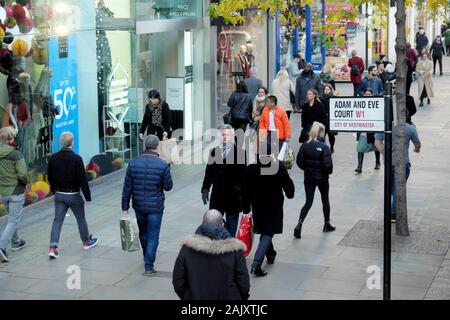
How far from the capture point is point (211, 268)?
6859mm

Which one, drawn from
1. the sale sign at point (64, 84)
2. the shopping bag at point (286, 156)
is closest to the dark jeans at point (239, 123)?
the shopping bag at point (286, 156)

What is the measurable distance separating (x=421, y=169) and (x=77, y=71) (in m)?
6.96

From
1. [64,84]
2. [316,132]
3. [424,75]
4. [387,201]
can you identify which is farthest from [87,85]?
[424,75]

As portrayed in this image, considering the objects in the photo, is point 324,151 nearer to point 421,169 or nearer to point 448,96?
point 421,169

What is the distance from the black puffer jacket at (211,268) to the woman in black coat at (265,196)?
353 centimetres

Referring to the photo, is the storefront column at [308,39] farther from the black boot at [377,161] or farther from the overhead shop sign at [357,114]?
the overhead shop sign at [357,114]

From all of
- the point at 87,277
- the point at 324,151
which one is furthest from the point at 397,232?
the point at 87,277

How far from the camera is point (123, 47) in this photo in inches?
693

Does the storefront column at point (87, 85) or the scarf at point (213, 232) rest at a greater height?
the storefront column at point (87, 85)

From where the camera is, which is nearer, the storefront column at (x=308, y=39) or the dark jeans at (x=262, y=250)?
the dark jeans at (x=262, y=250)

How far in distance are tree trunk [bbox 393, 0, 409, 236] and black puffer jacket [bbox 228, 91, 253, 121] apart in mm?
6618

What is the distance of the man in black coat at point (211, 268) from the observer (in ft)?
22.5

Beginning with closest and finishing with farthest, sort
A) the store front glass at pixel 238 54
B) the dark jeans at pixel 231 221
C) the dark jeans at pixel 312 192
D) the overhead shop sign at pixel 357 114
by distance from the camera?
the overhead shop sign at pixel 357 114 → the dark jeans at pixel 231 221 → the dark jeans at pixel 312 192 → the store front glass at pixel 238 54
